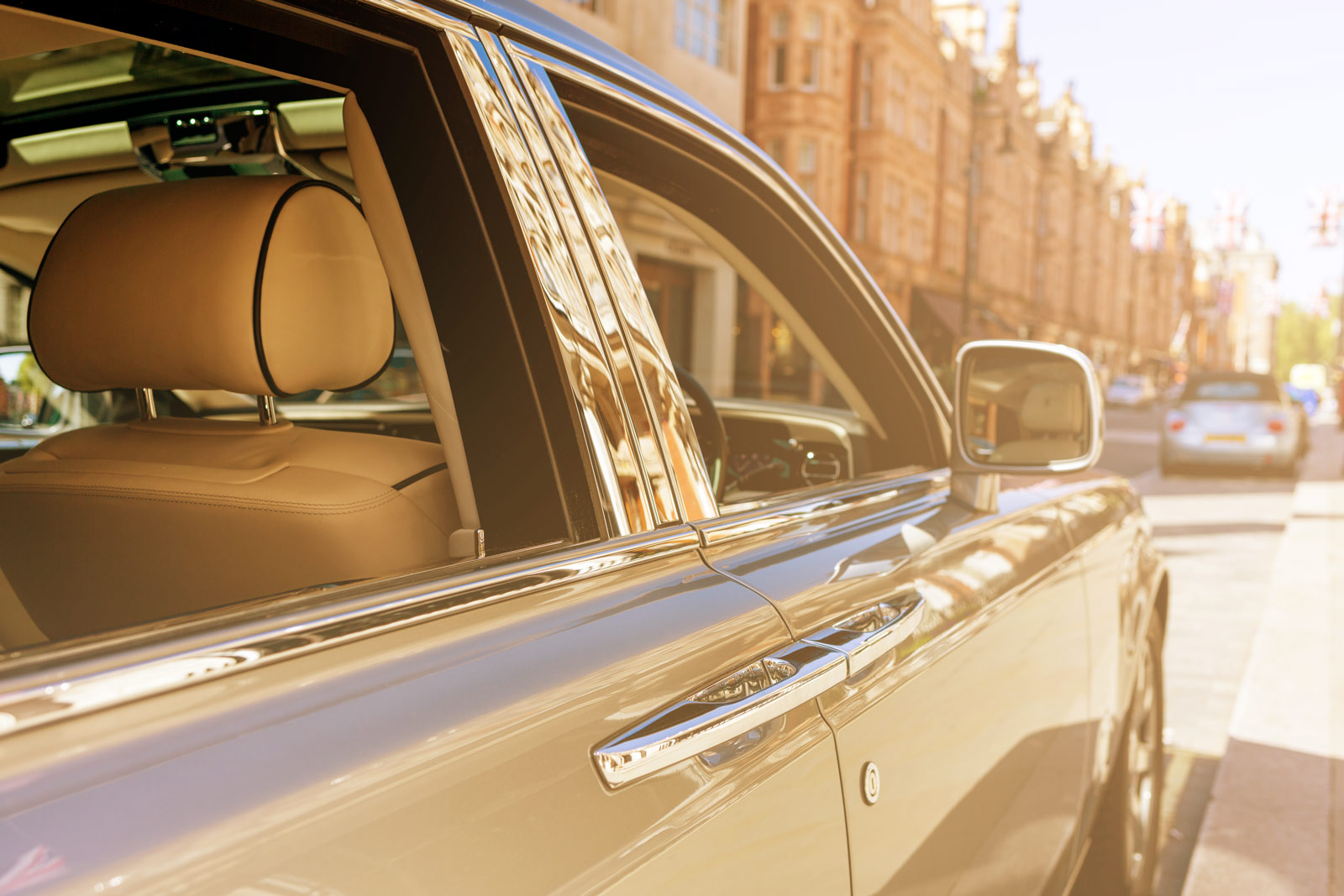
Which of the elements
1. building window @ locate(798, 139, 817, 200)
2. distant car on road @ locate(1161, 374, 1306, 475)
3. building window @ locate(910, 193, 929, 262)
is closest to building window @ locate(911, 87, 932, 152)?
building window @ locate(910, 193, 929, 262)

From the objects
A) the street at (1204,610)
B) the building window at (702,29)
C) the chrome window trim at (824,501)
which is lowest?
the street at (1204,610)

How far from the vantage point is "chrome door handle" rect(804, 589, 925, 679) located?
1.30 m

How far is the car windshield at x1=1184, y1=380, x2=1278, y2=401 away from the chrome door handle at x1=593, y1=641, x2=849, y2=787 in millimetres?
15903

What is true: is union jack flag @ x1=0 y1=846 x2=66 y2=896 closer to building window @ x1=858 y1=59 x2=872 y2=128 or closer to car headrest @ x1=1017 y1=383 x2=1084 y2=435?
car headrest @ x1=1017 y1=383 x2=1084 y2=435

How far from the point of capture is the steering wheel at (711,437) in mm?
2244

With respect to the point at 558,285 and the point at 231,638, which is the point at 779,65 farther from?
the point at 231,638

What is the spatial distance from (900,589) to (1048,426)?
2.57 feet

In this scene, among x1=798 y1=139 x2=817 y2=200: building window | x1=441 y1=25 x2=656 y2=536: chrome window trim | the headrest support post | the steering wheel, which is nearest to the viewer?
x1=441 y1=25 x2=656 y2=536: chrome window trim

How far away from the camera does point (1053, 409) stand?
7.17 ft

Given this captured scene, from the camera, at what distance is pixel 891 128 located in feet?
103

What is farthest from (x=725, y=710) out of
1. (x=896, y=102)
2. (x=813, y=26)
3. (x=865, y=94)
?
(x=896, y=102)

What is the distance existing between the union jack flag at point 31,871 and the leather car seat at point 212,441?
61cm

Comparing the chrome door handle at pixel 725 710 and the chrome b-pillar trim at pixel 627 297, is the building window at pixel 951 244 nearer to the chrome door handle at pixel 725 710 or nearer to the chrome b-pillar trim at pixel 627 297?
the chrome b-pillar trim at pixel 627 297

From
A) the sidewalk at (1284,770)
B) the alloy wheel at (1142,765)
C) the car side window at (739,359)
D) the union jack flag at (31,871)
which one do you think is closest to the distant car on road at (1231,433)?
the car side window at (739,359)
